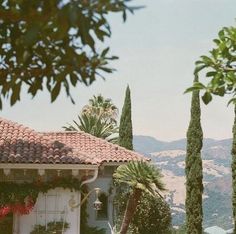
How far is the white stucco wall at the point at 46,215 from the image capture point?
789 inches

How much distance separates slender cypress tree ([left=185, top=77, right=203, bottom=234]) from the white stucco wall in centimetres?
1208

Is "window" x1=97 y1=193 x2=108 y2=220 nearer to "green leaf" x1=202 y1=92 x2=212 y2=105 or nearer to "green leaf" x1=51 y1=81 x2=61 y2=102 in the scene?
"green leaf" x1=202 y1=92 x2=212 y2=105

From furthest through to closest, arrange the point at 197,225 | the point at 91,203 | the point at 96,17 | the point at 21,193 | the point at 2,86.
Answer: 1. the point at 197,225
2. the point at 91,203
3. the point at 21,193
4. the point at 2,86
5. the point at 96,17

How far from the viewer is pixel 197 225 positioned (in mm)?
30406

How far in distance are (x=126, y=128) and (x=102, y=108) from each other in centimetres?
1495

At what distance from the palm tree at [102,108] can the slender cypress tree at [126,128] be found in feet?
40.4

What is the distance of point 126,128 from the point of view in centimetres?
3434

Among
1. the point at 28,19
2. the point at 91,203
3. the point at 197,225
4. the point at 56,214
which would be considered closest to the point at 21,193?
the point at 56,214

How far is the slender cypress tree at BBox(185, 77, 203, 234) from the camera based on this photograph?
30.6 m

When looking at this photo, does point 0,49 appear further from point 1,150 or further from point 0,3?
point 1,150

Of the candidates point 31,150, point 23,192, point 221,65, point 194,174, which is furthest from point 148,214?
point 221,65

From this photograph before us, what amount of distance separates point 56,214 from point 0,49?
50.8ft

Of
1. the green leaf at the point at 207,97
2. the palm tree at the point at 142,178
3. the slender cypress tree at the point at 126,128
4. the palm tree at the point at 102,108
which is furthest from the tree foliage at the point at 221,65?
the palm tree at the point at 102,108

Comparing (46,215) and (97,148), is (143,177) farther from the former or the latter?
(97,148)
